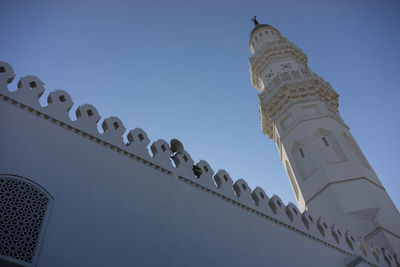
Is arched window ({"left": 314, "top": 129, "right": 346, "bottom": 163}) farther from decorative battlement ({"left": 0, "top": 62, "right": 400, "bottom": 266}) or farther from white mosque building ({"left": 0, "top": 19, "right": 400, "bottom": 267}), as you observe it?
decorative battlement ({"left": 0, "top": 62, "right": 400, "bottom": 266})

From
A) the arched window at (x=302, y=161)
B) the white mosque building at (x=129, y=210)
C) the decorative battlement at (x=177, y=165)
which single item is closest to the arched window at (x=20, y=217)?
the white mosque building at (x=129, y=210)

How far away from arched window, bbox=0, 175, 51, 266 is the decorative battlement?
83cm

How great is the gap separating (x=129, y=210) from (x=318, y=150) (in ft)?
18.3

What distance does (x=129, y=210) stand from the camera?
3867 millimetres

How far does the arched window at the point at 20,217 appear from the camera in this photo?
2990 mm

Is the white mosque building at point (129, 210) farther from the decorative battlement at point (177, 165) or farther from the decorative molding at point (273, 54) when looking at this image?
the decorative molding at point (273, 54)

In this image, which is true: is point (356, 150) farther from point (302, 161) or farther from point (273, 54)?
point (273, 54)

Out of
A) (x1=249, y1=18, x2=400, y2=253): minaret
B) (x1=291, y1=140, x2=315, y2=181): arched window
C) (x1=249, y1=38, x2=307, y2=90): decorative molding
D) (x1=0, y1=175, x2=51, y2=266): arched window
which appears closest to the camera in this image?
(x1=0, y1=175, x2=51, y2=266): arched window

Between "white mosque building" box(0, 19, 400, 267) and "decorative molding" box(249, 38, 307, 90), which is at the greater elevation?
"decorative molding" box(249, 38, 307, 90)

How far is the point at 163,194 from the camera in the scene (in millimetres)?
4328

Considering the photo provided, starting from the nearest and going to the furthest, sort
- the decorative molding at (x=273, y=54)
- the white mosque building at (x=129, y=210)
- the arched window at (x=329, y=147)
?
the white mosque building at (x=129, y=210) → the arched window at (x=329, y=147) → the decorative molding at (x=273, y=54)

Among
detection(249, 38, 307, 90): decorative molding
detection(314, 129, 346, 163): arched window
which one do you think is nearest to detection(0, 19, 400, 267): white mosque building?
detection(314, 129, 346, 163): arched window

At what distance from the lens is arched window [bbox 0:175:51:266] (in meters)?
2.99

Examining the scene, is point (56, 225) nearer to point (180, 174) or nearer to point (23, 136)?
point (23, 136)
